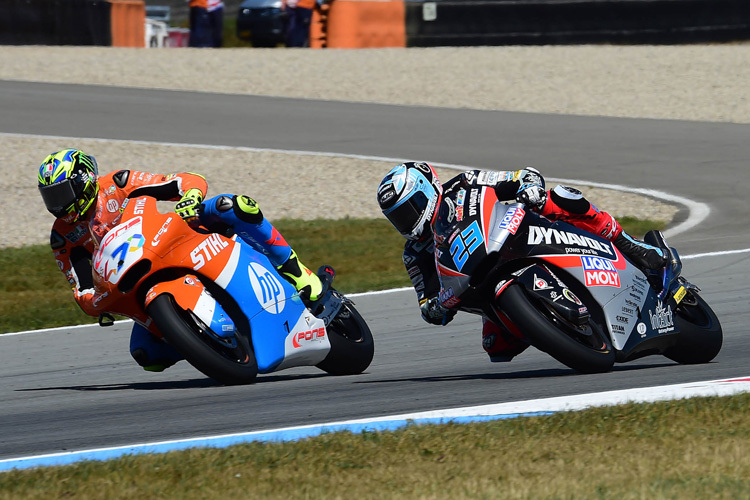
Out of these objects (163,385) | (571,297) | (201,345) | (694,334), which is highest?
(571,297)

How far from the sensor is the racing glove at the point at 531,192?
22.0 ft

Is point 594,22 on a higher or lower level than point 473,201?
lower

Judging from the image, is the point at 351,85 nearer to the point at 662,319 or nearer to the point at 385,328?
the point at 385,328

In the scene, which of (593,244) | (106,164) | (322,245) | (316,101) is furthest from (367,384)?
(316,101)

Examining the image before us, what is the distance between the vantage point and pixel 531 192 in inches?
264

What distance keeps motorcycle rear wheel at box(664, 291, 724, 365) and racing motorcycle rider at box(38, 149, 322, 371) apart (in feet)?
6.97

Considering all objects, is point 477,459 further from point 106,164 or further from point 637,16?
point 637,16

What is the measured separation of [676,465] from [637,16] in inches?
907

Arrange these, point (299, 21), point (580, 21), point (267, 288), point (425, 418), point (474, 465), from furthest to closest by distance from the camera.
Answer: point (299, 21) < point (580, 21) < point (267, 288) < point (425, 418) < point (474, 465)

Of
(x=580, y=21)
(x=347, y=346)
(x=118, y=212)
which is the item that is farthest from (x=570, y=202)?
(x=580, y=21)

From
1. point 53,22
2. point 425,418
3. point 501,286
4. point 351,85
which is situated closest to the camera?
point 425,418

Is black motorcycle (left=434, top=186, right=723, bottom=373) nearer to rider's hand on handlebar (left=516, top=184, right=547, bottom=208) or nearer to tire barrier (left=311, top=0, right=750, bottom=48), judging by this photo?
rider's hand on handlebar (left=516, top=184, right=547, bottom=208)

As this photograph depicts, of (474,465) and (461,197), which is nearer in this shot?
(474,465)

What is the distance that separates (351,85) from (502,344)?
16.6 metres
